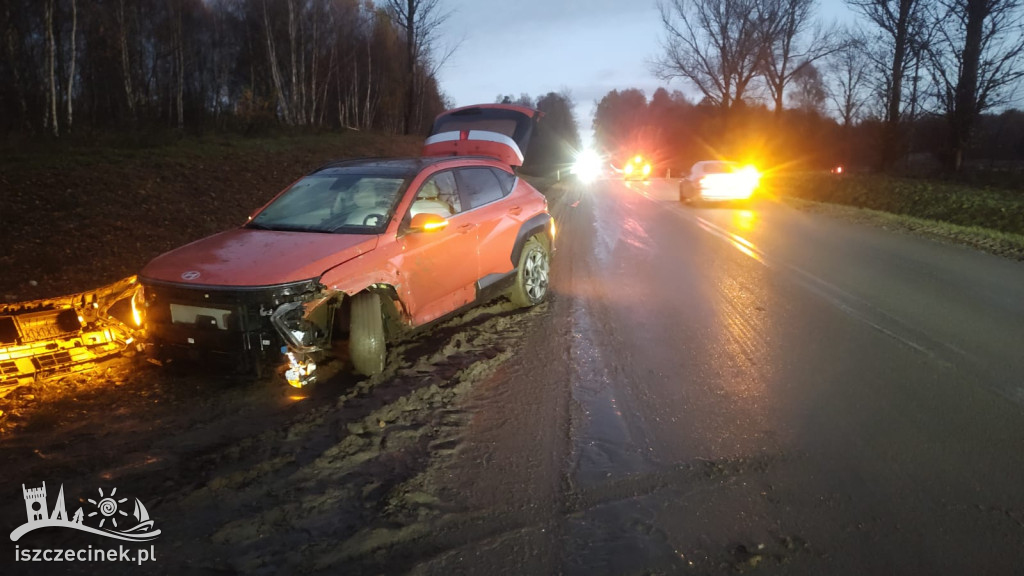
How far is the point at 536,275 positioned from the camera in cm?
748

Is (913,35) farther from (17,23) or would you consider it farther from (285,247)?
(17,23)

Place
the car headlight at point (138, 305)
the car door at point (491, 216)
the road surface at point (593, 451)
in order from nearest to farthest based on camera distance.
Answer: the road surface at point (593, 451), the car headlight at point (138, 305), the car door at point (491, 216)

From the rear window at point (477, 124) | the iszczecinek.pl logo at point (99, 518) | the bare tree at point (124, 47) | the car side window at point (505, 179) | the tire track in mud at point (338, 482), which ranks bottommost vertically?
the iszczecinek.pl logo at point (99, 518)

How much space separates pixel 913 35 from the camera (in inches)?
938

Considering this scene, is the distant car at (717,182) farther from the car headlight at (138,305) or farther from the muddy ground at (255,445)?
the car headlight at (138,305)

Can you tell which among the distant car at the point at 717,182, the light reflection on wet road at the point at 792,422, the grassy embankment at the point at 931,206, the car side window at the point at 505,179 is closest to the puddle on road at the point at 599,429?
the light reflection on wet road at the point at 792,422

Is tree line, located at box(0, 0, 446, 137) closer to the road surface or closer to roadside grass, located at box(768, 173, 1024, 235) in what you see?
the road surface

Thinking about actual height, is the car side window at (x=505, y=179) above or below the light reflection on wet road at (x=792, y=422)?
above

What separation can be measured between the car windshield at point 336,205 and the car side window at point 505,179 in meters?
1.64

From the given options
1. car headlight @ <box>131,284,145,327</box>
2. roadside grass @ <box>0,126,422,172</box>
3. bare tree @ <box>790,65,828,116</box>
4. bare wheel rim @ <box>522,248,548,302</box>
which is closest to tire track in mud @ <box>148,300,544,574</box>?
car headlight @ <box>131,284,145,327</box>

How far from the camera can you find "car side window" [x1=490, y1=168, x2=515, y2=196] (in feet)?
23.7

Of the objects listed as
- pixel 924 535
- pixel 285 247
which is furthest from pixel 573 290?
pixel 924 535

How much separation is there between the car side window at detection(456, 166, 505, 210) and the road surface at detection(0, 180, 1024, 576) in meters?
1.25

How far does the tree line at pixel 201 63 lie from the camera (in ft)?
73.9
